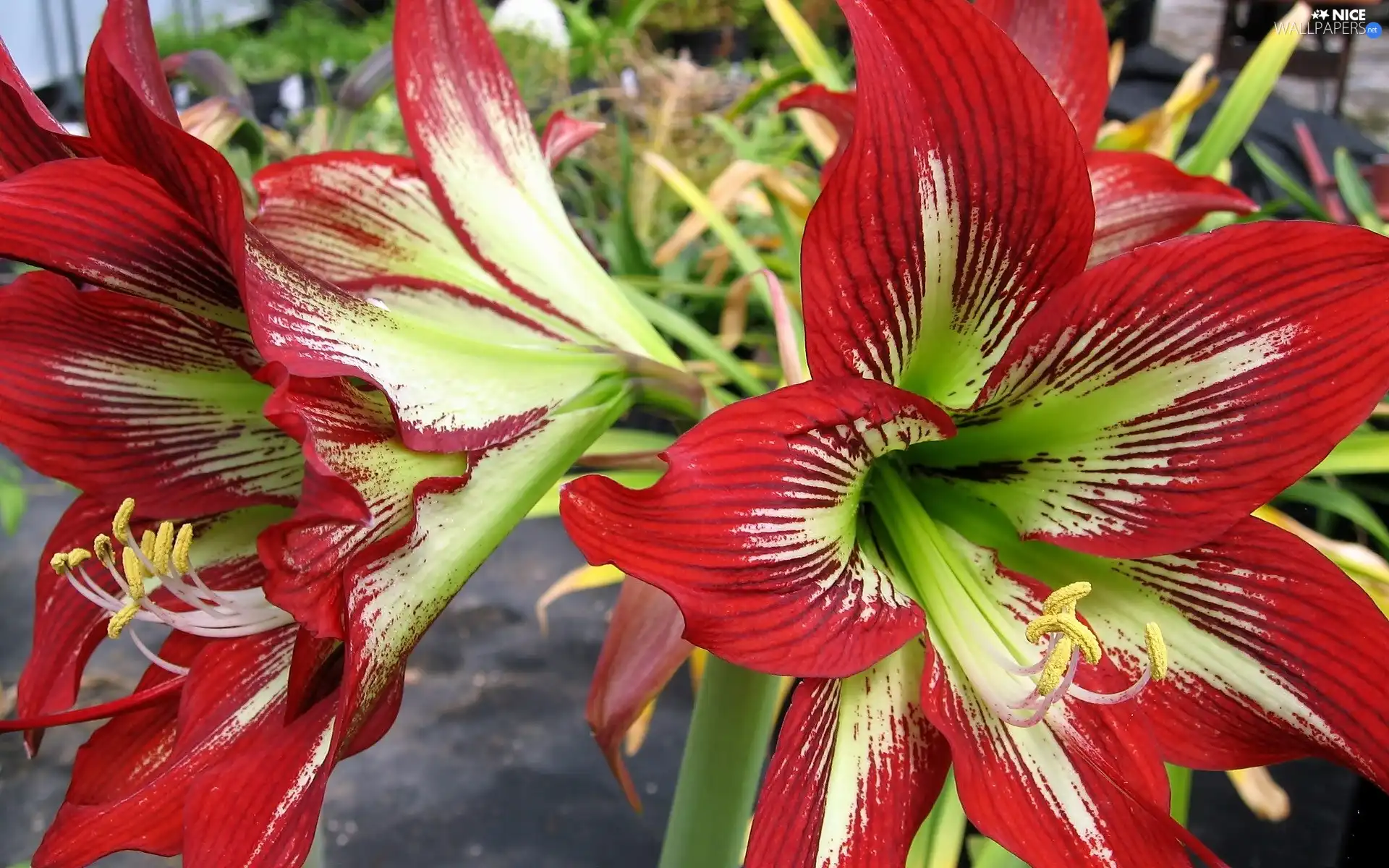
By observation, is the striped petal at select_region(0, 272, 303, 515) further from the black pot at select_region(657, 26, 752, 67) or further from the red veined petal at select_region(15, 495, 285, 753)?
the black pot at select_region(657, 26, 752, 67)

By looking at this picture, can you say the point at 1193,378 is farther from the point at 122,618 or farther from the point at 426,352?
the point at 122,618

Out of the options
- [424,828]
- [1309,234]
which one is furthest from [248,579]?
[424,828]

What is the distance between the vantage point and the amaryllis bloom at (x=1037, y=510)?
30 centimetres

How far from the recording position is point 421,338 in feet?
1.10

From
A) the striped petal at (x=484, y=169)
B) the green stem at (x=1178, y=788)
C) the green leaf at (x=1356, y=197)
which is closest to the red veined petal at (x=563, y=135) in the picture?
the striped petal at (x=484, y=169)

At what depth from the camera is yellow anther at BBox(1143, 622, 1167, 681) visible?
0.32 metres

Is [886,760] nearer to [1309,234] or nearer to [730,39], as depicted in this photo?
[1309,234]

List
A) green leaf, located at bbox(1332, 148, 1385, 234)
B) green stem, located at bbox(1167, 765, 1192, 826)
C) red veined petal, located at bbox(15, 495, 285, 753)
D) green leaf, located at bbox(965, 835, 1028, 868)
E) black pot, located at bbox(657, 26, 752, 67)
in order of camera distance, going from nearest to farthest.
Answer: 1. red veined petal, located at bbox(15, 495, 285, 753)
2. green leaf, located at bbox(965, 835, 1028, 868)
3. green stem, located at bbox(1167, 765, 1192, 826)
4. green leaf, located at bbox(1332, 148, 1385, 234)
5. black pot, located at bbox(657, 26, 752, 67)

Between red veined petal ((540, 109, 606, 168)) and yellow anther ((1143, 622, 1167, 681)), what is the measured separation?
0.32 metres

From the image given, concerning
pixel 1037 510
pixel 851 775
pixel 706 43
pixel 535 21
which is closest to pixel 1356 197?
pixel 1037 510

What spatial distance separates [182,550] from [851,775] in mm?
226

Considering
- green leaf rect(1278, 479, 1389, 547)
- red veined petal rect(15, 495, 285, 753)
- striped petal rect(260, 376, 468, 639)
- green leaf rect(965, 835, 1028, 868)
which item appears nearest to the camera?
striped petal rect(260, 376, 468, 639)

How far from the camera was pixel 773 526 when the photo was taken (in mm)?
307

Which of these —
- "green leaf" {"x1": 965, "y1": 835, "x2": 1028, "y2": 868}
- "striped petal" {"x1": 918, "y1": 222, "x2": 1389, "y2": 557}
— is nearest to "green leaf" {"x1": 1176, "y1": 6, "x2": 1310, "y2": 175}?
"green leaf" {"x1": 965, "y1": 835, "x2": 1028, "y2": 868}
